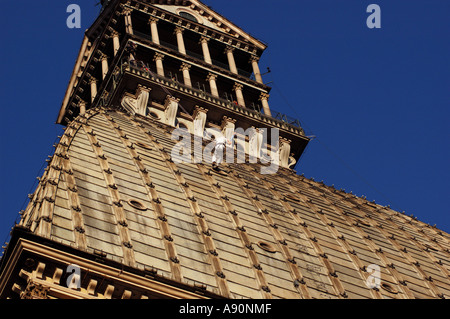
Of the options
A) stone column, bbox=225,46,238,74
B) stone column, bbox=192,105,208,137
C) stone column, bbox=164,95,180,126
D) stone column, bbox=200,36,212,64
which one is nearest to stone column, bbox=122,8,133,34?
stone column, bbox=200,36,212,64

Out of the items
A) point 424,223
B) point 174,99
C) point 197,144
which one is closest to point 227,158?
point 197,144

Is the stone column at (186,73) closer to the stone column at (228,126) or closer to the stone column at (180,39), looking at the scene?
the stone column at (180,39)

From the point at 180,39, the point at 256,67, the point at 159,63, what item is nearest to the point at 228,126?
the point at 159,63

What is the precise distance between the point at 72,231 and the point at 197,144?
81.4 feet

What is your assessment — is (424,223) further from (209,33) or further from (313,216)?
(209,33)

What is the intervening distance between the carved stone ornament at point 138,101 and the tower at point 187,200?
0.30 feet

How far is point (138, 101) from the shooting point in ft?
232

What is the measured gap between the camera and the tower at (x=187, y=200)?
3944 centimetres

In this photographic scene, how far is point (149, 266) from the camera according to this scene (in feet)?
136

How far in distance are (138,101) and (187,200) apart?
19832mm

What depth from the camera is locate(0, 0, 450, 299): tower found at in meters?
39.4

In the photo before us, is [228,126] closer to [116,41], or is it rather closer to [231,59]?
[231,59]

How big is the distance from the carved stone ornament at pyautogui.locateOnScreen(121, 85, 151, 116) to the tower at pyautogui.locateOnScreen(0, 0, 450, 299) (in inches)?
3.6

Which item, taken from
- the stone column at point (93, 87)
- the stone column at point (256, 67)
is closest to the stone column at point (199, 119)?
the stone column at point (93, 87)
